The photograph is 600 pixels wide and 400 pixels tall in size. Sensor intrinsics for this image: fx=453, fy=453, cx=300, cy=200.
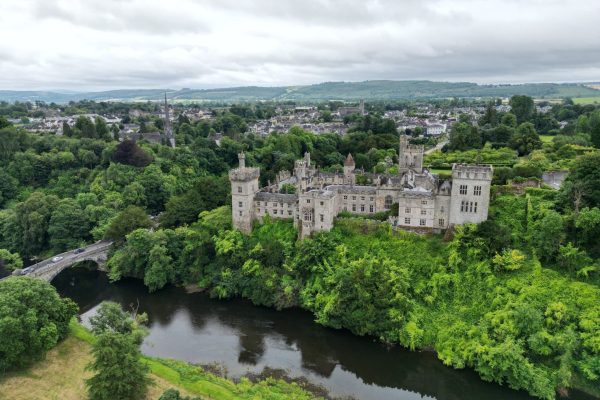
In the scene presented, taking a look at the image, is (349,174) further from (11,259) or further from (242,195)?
(11,259)

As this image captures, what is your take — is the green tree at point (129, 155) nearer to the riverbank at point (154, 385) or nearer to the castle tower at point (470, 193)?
the riverbank at point (154, 385)

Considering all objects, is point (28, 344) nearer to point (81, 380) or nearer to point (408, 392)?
point (81, 380)

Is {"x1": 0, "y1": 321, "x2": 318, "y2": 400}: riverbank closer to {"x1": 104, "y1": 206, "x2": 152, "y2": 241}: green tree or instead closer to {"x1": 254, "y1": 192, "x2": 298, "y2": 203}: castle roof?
{"x1": 254, "y1": 192, "x2": 298, "y2": 203}: castle roof

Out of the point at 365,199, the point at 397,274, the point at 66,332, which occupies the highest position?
the point at 365,199

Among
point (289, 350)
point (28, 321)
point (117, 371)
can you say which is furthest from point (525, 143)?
point (28, 321)

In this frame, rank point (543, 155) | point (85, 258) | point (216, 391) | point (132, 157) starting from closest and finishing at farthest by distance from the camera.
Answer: point (216, 391) → point (85, 258) → point (543, 155) → point (132, 157)

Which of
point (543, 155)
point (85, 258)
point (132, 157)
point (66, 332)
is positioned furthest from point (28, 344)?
point (543, 155)

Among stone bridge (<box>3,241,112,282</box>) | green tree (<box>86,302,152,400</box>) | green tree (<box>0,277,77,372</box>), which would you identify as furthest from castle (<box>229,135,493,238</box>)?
green tree (<box>86,302,152,400</box>)
